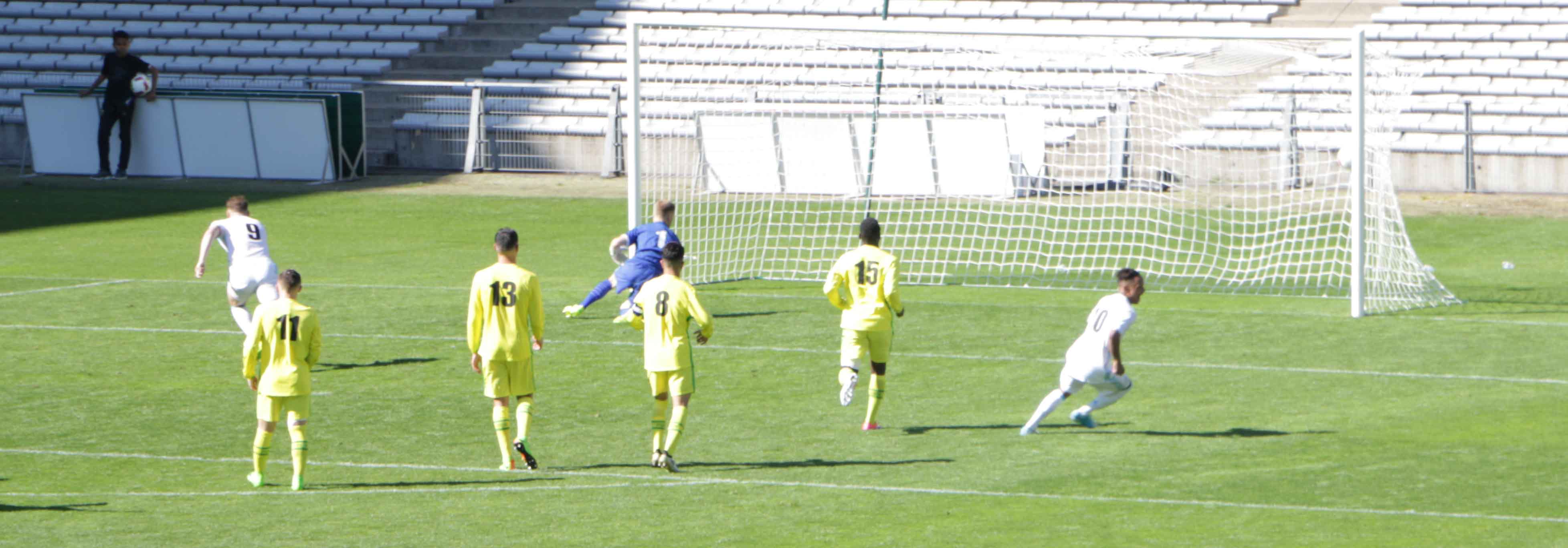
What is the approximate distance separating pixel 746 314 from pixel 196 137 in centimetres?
1571

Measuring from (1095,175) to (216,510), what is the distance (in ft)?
52.9

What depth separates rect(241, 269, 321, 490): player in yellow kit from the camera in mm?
9352

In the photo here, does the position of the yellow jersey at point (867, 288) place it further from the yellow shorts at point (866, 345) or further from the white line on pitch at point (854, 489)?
the white line on pitch at point (854, 489)

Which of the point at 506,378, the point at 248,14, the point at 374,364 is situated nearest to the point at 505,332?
the point at 506,378

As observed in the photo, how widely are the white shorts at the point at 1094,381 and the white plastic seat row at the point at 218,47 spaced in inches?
969

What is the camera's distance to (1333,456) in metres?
10.1

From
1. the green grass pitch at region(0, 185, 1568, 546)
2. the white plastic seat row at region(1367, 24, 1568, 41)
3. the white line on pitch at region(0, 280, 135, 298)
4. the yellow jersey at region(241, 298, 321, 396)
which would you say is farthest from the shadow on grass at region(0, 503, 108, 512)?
the white plastic seat row at region(1367, 24, 1568, 41)

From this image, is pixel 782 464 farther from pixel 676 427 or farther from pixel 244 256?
pixel 244 256

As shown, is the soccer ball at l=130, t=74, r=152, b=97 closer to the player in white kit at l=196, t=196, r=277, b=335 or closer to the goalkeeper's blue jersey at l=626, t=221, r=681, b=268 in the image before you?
the player in white kit at l=196, t=196, r=277, b=335

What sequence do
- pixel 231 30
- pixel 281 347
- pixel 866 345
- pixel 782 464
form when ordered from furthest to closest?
pixel 231 30, pixel 866 345, pixel 782 464, pixel 281 347

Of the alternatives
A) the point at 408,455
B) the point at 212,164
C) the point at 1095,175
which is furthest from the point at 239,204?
the point at 212,164

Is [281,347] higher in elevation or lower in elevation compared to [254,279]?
lower

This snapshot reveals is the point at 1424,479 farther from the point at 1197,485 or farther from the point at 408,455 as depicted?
the point at 408,455

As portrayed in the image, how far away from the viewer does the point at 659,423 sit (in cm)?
992
